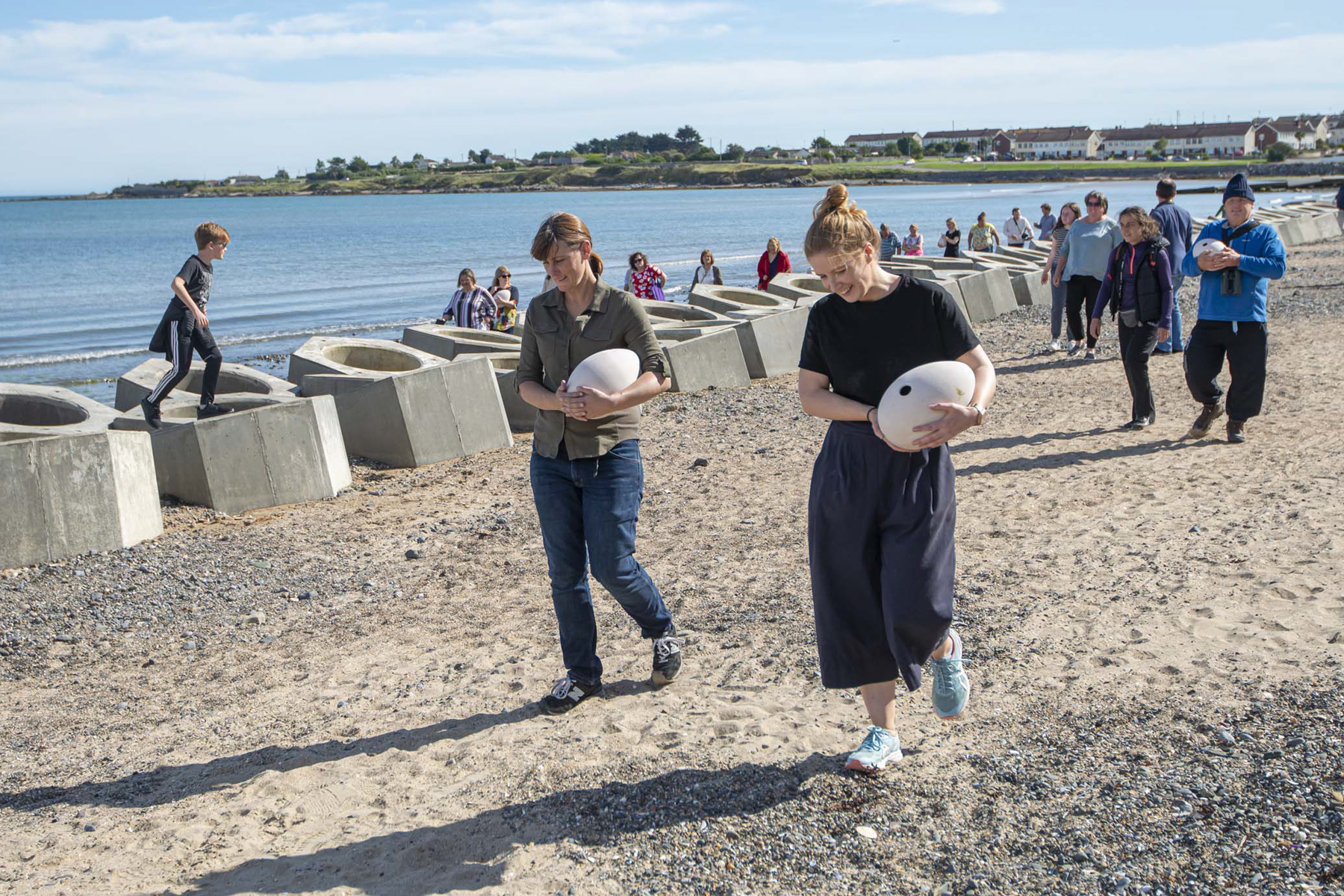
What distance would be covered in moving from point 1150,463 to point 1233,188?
1928 millimetres

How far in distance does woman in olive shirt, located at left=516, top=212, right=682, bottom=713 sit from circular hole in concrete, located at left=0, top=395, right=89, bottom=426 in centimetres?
598

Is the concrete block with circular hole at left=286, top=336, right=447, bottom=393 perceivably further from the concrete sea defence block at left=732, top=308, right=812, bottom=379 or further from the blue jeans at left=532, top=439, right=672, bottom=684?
the blue jeans at left=532, top=439, right=672, bottom=684

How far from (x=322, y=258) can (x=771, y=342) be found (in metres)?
43.0

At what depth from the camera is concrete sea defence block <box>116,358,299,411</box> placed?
10219mm

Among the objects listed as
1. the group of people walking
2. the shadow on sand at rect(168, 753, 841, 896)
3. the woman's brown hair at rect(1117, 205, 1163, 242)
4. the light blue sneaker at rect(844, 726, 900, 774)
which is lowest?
the shadow on sand at rect(168, 753, 841, 896)

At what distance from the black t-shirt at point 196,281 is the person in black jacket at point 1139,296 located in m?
7.03

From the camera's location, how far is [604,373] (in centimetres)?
400

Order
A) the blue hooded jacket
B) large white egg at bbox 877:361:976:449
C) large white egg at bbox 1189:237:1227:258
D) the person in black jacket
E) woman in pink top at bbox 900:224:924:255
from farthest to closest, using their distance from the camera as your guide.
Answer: woman in pink top at bbox 900:224:924:255 → the person in black jacket → the blue hooded jacket → large white egg at bbox 1189:237:1227:258 → large white egg at bbox 877:361:976:449

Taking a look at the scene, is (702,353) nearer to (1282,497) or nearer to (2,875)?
(1282,497)

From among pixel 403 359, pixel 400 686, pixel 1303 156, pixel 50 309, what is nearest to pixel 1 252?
pixel 50 309

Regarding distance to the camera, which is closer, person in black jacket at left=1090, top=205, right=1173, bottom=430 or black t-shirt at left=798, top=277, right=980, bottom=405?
black t-shirt at left=798, top=277, right=980, bottom=405

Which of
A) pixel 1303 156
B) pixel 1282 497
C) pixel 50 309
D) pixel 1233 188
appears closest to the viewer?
pixel 1282 497

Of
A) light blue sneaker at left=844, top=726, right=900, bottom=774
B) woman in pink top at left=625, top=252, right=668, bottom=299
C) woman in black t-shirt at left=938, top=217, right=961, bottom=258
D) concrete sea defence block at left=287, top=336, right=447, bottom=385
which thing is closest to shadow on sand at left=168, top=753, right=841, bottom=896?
light blue sneaker at left=844, top=726, right=900, bottom=774

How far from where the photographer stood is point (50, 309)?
3300cm
